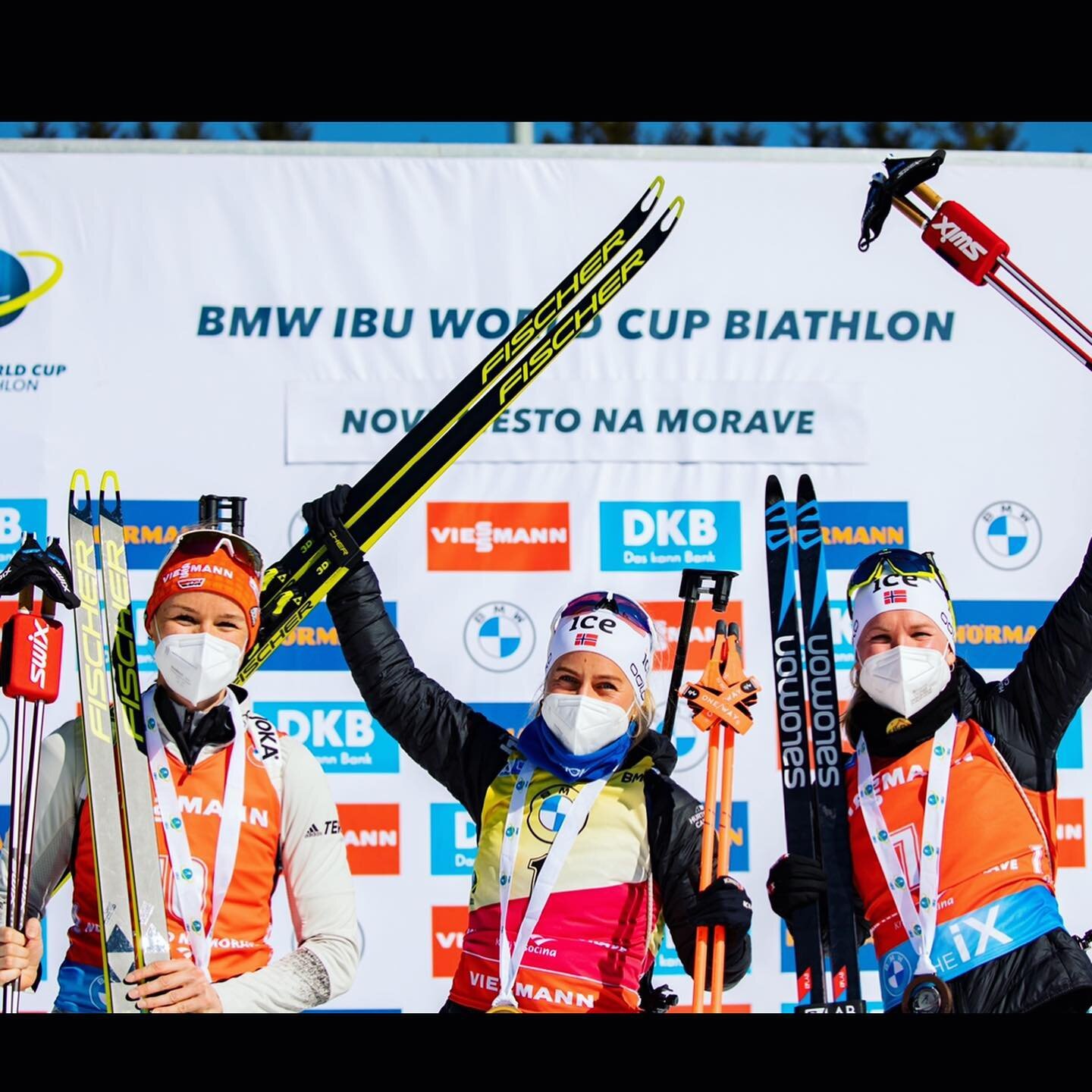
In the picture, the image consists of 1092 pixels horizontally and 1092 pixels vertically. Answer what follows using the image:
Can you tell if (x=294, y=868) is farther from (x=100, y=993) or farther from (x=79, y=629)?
(x=79, y=629)

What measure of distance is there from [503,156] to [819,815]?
8.24 feet

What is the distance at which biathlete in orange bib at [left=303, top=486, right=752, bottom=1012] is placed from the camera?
3570 mm

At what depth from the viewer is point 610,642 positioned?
3.75 m

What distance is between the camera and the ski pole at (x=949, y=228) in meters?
4.88

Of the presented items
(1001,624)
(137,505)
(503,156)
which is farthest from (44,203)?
(1001,624)

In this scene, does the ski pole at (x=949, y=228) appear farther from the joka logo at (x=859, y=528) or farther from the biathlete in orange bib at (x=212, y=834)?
the biathlete in orange bib at (x=212, y=834)

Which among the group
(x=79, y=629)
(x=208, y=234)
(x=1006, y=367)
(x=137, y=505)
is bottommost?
(x=79, y=629)

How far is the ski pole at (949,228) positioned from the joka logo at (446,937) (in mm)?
2525

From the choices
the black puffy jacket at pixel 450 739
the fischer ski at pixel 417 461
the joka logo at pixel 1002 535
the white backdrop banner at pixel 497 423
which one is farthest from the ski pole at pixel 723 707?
the joka logo at pixel 1002 535

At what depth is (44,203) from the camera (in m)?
5.18

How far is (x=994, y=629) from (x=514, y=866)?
7.47 feet

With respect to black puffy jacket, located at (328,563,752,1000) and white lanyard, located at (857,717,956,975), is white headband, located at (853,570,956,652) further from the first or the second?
black puffy jacket, located at (328,563,752,1000)

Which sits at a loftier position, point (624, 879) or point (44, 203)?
point (44, 203)

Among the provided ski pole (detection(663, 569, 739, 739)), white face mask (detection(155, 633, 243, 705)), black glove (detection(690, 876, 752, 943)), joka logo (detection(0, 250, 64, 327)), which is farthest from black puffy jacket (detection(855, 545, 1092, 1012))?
joka logo (detection(0, 250, 64, 327))
